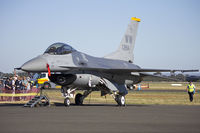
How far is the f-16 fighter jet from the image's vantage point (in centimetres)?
2125

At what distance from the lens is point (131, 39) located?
28.5 metres

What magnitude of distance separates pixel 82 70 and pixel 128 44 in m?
6.83

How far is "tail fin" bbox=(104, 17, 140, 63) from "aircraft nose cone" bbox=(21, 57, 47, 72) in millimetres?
7368

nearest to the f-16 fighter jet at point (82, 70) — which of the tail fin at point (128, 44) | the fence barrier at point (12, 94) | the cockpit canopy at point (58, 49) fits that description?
the cockpit canopy at point (58, 49)

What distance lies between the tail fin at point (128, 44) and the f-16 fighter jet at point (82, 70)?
371 millimetres

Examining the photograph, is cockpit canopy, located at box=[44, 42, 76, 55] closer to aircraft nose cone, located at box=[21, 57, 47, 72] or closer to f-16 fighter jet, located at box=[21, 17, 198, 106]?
f-16 fighter jet, located at box=[21, 17, 198, 106]

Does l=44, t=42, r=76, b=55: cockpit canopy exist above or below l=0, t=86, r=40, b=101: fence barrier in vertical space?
above

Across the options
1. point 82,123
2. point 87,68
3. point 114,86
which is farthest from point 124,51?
point 82,123

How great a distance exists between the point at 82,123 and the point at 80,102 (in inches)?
471

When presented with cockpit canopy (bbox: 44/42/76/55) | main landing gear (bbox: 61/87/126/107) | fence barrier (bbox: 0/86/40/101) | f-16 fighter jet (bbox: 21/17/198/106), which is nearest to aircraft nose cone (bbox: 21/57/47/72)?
f-16 fighter jet (bbox: 21/17/198/106)

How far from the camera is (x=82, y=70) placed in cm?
2255

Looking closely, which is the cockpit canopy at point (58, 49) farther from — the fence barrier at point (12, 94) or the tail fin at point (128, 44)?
the fence barrier at point (12, 94)

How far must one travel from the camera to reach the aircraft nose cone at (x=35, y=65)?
20.2 metres

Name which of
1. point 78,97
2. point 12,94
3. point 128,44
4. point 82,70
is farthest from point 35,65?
point 128,44
